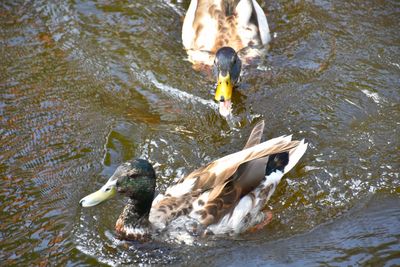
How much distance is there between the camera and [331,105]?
7.55m

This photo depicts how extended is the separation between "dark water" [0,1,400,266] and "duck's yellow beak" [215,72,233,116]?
0.13 metres

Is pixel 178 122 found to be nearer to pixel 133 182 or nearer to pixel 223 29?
pixel 133 182

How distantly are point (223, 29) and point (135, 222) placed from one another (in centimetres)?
369

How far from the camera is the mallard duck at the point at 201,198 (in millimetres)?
5801

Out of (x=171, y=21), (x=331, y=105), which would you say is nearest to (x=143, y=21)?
(x=171, y=21)

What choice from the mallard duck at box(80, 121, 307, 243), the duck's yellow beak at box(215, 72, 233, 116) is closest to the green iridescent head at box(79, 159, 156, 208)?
the mallard duck at box(80, 121, 307, 243)

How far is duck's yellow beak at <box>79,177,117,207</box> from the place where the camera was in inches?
216

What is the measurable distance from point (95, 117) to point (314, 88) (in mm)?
2391

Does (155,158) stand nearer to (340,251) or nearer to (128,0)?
(340,251)

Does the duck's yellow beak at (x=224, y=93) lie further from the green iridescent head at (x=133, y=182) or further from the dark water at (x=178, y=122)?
the green iridescent head at (x=133, y=182)

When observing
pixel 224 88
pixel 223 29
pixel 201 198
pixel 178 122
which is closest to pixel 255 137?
pixel 201 198

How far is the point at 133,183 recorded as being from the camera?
18.9ft

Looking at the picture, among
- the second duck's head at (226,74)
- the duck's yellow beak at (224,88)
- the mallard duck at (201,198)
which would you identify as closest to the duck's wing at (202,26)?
the second duck's head at (226,74)

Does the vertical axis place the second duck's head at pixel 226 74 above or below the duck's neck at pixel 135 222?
above
